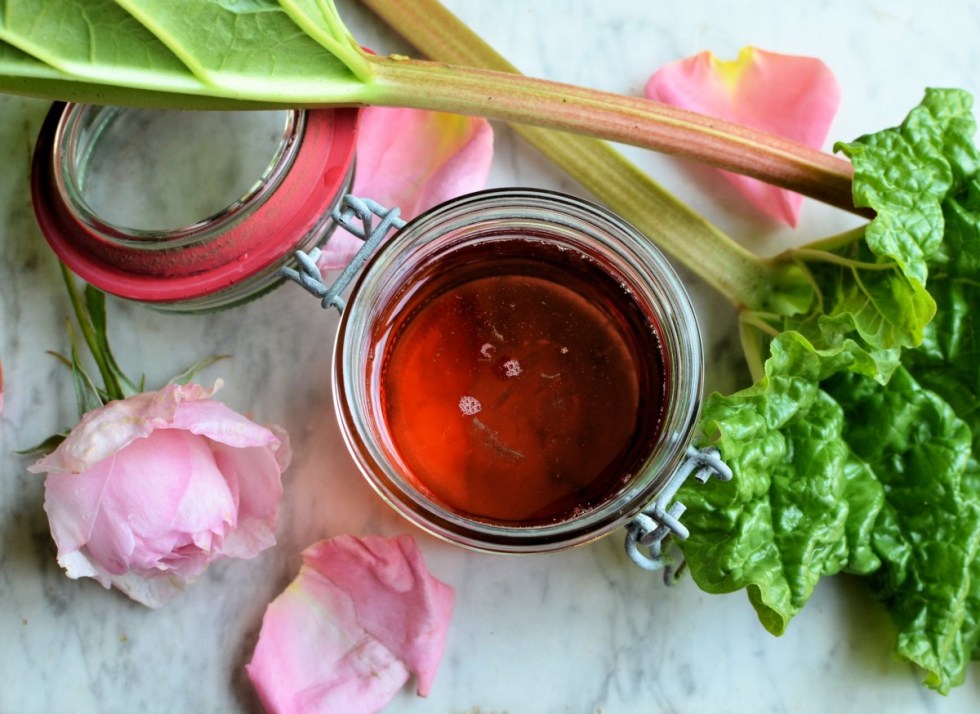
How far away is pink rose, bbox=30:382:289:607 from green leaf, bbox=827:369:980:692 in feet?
1.70


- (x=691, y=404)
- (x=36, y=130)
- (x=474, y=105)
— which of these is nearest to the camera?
(x=691, y=404)

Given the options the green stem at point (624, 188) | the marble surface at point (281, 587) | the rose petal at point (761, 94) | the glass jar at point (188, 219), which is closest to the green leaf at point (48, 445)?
the marble surface at point (281, 587)

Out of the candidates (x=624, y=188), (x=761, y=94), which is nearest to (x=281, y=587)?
(x=624, y=188)

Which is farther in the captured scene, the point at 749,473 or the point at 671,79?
the point at 671,79

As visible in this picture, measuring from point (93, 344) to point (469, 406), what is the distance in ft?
1.19

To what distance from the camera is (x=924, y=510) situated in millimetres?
811

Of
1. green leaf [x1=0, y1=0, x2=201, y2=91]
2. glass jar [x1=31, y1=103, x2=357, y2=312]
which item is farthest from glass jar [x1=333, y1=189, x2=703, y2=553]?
green leaf [x1=0, y1=0, x2=201, y2=91]

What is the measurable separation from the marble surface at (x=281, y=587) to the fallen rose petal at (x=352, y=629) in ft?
0.09

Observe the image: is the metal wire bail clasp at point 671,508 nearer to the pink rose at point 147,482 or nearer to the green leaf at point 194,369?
the pink rose at point 147,482

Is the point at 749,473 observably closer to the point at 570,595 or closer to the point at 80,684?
the point at 570,595

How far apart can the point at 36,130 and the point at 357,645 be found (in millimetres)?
575

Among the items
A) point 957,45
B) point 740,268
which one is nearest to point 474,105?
point 740,268

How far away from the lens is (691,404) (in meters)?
0.68

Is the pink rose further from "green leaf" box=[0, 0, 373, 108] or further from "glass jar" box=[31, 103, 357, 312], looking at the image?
"green leaf" box=[0, 0, 373, 108]
